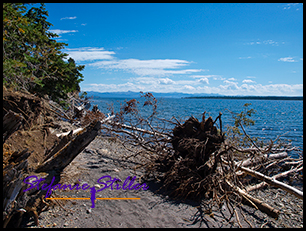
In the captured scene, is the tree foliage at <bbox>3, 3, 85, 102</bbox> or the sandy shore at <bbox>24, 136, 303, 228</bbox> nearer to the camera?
the sandy shore at <bbox>24, 136, 303, 228</bbox>

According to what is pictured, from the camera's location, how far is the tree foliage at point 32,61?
903 cm

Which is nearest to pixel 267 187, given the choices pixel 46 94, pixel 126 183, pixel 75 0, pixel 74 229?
pixel 126 183

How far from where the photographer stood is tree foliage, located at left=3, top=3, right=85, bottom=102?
903cm

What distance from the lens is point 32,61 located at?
12.1 m

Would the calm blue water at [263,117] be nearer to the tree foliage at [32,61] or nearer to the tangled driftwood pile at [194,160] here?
the tangled driftwood pile at [194,160]

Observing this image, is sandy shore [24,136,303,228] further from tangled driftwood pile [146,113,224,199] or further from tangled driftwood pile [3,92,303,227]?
tangled driftwood pile [146,113,224,199]

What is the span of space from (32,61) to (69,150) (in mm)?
9764

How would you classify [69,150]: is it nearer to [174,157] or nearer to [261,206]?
[174,157]

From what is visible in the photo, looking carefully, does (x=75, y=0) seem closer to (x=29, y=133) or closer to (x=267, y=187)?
(x=29, y=133)

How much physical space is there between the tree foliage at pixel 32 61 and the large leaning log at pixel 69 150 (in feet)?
18.5

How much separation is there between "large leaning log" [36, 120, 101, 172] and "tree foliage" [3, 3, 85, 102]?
18.5 feet

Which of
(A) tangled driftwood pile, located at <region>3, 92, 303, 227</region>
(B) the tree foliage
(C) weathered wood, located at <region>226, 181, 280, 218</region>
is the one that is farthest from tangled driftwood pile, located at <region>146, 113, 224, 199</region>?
(B) the tree foliage

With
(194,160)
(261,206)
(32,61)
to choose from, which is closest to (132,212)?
(194,160)

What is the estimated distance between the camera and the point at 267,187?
815 cm
